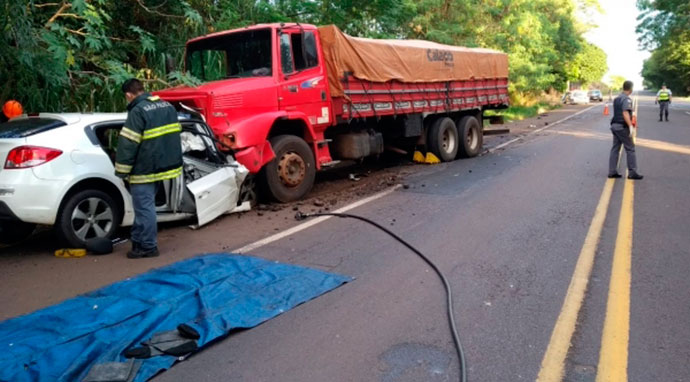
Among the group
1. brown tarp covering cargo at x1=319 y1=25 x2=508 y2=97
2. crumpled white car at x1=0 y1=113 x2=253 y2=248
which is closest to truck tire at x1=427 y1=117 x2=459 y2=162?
brown tarp covering cargo at x1=319 y1=25 x2=508 y2=97

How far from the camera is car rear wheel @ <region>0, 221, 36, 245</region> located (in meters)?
5.93

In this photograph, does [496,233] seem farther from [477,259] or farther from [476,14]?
[476,14]

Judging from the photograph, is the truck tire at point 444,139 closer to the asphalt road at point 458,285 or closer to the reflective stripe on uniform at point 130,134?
the asphalt road at point 458,285

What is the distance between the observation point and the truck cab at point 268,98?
24.5ft

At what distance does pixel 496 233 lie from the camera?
6.26m

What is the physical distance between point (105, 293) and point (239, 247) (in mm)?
1628

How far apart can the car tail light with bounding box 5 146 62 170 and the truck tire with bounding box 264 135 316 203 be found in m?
3.06

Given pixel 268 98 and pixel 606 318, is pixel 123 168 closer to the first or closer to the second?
pixel 268 98

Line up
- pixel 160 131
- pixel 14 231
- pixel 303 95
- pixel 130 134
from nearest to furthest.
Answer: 1. pixel 130 134
2. pixel 160 131
3. pixel 14 231
4. pixel 303 95

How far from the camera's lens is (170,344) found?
139 inches

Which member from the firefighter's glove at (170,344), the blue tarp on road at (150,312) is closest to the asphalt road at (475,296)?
the firefighter's glove at (170,344)

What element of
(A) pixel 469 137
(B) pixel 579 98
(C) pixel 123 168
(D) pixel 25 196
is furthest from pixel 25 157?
(B) pixel 579 98

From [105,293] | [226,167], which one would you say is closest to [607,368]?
[105,293]

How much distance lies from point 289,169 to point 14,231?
3613 millimetres
